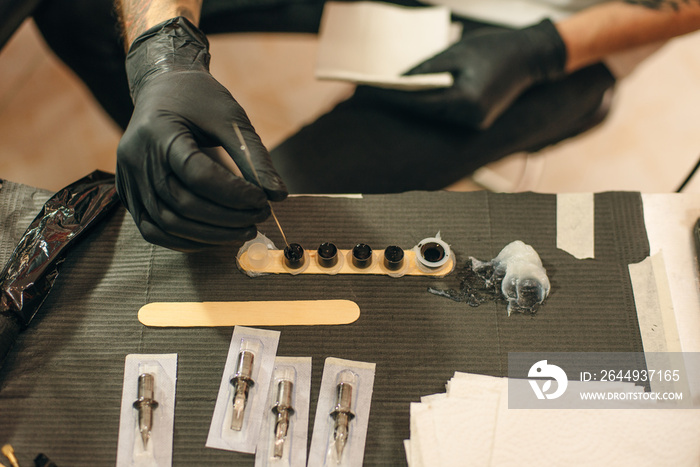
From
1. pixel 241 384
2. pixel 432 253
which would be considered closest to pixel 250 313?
pixel 241 384

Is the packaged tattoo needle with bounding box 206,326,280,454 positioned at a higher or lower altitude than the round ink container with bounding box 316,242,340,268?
lower

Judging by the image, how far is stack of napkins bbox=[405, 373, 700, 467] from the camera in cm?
77

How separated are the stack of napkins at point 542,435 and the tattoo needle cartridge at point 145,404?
1.35 ft

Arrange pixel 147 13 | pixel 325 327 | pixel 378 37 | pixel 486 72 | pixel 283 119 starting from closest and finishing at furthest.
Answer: pixel 325 327 → pixel 147 13 → pixel 486 72 → pixel 378 37 → pixel 283 119

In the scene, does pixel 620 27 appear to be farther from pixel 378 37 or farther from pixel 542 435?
pixel 542 435

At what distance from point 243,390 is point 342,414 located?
0.54ft

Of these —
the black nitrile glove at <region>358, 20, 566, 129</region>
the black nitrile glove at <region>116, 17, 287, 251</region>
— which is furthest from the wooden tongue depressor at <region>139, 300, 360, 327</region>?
A: the black nitrile glove at <region>358, 20, 566, 129</region>

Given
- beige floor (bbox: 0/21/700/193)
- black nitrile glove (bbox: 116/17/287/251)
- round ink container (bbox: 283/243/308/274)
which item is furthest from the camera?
beige floor (bbox: 0/21/700/193)

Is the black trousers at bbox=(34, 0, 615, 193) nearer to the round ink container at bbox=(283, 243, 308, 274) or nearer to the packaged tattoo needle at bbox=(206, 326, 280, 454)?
the round ink container at bbox=(283, 243, 308, 274)

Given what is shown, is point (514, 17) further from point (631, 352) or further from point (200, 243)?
point (200, 243)

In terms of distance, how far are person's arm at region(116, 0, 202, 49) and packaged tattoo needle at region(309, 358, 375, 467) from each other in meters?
0.76

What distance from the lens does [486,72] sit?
1143 millimetres

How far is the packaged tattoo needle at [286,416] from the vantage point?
79 centimetres

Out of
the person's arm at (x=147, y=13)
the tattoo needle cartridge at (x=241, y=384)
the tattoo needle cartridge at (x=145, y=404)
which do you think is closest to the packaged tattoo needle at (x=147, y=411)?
the tattoo needle cartridge at (x=145, y=404)
